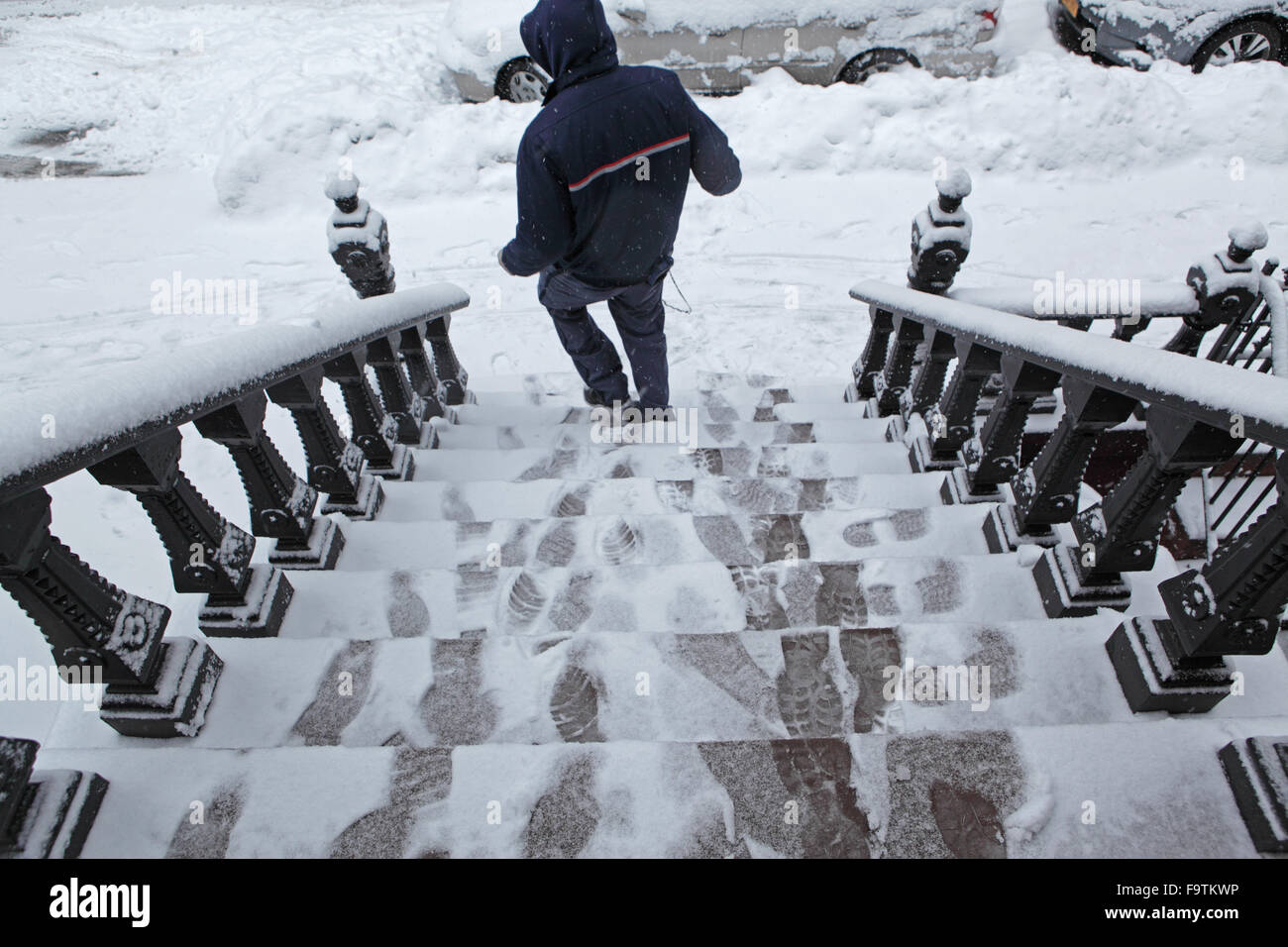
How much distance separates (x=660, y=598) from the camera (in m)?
2.20

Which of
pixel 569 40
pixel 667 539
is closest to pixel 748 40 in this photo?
pixel 569 40

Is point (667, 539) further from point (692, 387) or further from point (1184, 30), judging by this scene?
point (1184, 30)

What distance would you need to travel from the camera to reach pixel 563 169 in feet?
8.87

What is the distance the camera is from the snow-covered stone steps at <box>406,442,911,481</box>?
11.3ft

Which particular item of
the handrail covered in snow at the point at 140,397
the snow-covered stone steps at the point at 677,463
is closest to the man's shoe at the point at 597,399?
the snow-covered stone steps at the point at 677,463

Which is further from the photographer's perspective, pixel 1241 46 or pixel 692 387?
pixel 1241 46

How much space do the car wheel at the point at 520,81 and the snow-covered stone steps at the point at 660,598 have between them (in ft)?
23.4

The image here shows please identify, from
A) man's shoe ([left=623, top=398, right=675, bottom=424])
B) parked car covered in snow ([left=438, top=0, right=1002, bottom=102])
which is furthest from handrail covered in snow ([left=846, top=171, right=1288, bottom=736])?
parked car covered in snow ([left=438, top=0, right=1002, bottom=102])

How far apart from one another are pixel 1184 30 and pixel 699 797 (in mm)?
9697

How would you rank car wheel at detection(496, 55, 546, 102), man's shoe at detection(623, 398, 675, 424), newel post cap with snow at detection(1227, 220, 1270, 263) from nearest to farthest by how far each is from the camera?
newel post cap with snow at detection(1227, 220, 1270, 263) → man's shoe at detection(623, 398, 675, 424) → car wheel at detection(496, 55, 546, 102)

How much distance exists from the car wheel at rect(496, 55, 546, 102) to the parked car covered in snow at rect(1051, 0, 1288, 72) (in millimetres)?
6067

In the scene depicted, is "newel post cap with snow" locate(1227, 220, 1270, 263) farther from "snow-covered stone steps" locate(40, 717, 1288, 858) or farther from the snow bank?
the snow bank

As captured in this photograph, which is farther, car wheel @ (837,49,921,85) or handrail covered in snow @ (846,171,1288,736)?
car wheel @ (837,49,921,85)

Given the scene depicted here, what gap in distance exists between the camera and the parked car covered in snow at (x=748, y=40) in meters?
7.08
